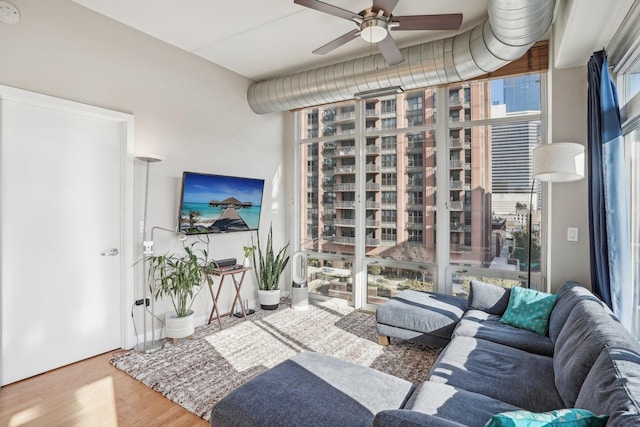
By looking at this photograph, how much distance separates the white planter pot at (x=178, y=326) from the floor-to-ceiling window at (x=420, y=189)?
207 centimetres

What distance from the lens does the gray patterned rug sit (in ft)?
9.12

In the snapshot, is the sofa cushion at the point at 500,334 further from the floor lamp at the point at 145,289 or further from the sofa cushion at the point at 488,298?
the floor lamp at the point at 145,289

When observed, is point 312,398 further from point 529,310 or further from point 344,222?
point 344,222

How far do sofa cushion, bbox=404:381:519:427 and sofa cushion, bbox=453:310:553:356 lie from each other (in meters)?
0.93

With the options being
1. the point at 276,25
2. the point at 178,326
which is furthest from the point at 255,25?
the point at 178,326

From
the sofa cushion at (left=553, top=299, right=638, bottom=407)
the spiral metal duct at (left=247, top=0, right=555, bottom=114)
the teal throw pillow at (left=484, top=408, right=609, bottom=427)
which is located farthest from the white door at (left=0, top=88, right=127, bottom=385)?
the sofa cushion at (left=553, top=299, right=638, bottom=407)

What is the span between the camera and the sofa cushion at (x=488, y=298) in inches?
129

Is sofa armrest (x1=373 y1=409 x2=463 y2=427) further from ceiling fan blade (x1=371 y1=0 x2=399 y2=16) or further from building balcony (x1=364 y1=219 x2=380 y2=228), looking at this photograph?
building balcony (x1=364 y1=219 x2=380 y2=228)

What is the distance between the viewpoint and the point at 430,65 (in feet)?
11.6

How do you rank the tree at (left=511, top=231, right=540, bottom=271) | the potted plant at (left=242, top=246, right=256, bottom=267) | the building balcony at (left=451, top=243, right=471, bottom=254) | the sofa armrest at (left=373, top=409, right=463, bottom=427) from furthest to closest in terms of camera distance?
the potted plant at (left=242, top=246, right=256, bottom=267) → the building balcony at (left=451, top=243, right=471, bottom=254) → the tree at (left=511, top=231, right=540, bottom=271) → the sofa armrest at (left=373, top=409, right=463, bottom=427)

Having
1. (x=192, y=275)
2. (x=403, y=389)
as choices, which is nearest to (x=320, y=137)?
(x=192, y=275)

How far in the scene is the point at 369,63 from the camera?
3.82m

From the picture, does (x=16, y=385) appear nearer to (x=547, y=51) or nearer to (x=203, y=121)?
(x=203, y=121)

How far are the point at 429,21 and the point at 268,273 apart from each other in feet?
11.5
